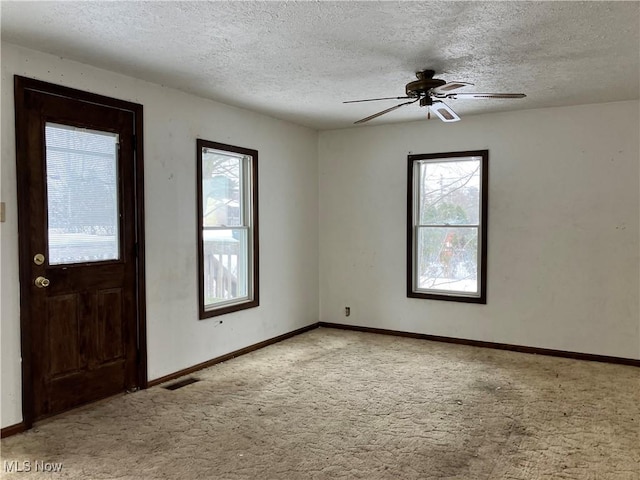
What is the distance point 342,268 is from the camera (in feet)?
20.3

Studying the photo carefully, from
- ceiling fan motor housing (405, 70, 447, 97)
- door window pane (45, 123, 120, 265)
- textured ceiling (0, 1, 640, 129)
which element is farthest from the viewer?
ceiling fan motor housing (405, 70, 447, 97)

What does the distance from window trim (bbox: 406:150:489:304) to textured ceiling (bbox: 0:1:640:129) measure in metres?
1.05

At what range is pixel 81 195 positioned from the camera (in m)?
3.51

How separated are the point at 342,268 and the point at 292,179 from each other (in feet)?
4.28

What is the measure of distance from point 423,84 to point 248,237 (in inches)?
97.8

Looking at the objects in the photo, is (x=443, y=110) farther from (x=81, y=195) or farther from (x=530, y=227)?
(x=81, y=195)

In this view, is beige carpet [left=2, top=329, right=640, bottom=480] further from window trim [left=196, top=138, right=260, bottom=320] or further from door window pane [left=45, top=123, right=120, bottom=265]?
door window pane [left=45, top=123, right=120, bottom=265]

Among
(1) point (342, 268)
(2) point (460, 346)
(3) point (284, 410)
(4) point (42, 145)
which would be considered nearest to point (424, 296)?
(2) point (460, 346)

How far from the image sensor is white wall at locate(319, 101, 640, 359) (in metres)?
4.67

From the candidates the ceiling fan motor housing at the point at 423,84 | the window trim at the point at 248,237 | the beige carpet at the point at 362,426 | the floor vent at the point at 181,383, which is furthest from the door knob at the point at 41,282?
the ceiling fan motor housing at the point at 423,84

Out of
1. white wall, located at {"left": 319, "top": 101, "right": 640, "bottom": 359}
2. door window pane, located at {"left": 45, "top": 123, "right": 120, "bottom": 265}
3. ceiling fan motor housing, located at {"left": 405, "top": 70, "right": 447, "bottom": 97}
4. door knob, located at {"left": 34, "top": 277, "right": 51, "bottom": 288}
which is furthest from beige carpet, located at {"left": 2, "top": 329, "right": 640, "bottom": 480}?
ceiling fan motor housing, located at {"left": 405, "top": 70, "right": 447, "bottom": 97}

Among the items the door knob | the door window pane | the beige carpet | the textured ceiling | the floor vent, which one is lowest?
the beige carpet

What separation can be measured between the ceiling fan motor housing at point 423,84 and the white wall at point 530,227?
5.91 ft

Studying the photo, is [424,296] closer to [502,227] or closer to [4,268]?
[502,227]
